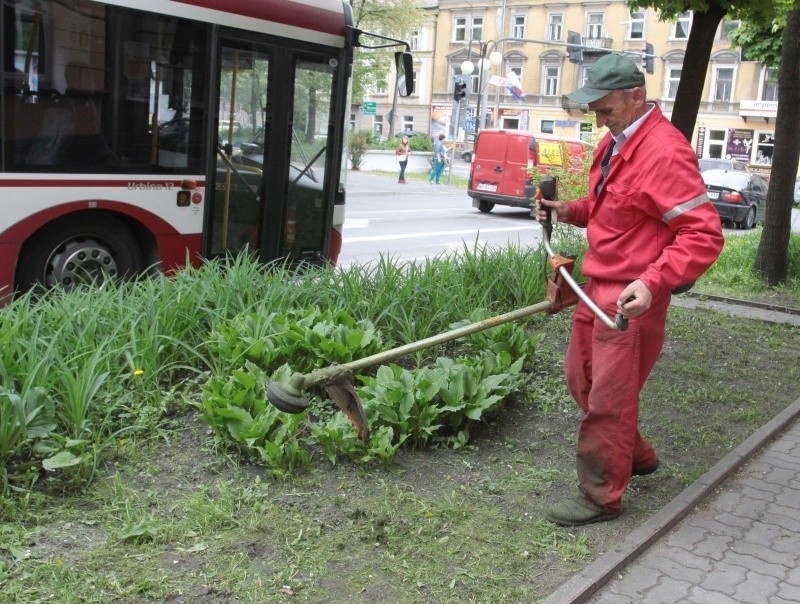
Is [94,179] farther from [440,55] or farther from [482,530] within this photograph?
[440,55]

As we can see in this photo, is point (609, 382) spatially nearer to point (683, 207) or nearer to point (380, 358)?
point (683, 207)

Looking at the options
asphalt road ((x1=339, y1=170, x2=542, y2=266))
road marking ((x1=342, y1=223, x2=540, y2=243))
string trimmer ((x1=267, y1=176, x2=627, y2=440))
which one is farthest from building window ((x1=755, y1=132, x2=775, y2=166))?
string trimmer ((x1=267, y1=176, x2=627, y2=440))

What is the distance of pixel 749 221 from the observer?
2538cm

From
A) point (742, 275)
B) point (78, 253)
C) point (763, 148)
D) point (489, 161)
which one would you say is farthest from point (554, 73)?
point (78, 253)

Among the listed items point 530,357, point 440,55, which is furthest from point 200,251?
point 440,55

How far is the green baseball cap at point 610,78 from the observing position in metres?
3.81

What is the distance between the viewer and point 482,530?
3932 millimetres

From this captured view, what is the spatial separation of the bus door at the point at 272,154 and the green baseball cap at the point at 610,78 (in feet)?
16.4

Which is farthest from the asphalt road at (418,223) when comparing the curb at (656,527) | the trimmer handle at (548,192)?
the trimmer handle at (548,192)

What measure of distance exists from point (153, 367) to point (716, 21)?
580 centimetres

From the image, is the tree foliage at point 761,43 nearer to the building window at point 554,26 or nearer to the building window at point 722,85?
the building window at point 722,85

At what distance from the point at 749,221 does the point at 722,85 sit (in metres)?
39.0

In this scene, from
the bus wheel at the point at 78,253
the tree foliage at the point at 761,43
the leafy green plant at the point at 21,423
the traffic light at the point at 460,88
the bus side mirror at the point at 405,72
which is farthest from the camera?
the traffic light at the point at 460,88

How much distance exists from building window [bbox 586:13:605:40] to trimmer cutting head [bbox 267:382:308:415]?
65.1m
